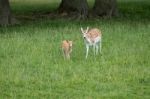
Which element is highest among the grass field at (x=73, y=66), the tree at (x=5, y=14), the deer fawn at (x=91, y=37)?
the tree at (x=5, y=14)

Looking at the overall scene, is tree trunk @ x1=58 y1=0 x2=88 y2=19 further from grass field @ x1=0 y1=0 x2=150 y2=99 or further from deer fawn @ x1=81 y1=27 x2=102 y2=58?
deer fawn @ x1=81 y1=27 x2=102 y2=58

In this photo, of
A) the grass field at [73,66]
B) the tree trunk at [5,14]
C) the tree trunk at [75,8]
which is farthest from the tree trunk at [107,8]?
the grass field at [73,66]

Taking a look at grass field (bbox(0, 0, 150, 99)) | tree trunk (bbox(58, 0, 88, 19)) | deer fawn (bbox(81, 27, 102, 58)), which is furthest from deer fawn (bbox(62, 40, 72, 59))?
tree trunk (bbox(58, 0, 88, 19))

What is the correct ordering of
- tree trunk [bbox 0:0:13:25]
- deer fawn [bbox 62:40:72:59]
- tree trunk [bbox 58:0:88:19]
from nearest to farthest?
deer fawn [bbox 62:40:72:59], tree trunk [bbox 0:0:13:25], tree trunk [bbox 58:0:88:19]

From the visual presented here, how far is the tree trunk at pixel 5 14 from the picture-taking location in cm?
2883

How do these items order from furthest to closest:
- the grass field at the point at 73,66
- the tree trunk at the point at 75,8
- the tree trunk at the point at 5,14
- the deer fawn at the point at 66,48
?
1. the tree trunk at the point at 75,8
2. the tree trunk at the point at 5,14
3. the deer fawn at the point at 66,48
4. the grass field at the point at 73,66

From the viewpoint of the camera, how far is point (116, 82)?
13.8 metres

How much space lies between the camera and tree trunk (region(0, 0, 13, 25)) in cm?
2883

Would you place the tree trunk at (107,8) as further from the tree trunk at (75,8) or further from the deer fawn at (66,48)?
the deer fawn at (66,48)

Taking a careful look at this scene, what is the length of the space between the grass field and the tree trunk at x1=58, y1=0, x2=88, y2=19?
694cm

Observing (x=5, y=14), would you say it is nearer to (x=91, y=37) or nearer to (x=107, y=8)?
(x=107, y=8)

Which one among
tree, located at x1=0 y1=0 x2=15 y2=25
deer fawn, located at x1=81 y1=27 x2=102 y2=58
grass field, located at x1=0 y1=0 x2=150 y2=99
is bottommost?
grass field, located at x1=0 y1=0 x2=150 y2=99

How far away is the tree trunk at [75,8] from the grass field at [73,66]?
694 centimetres

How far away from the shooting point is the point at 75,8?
3300cm
